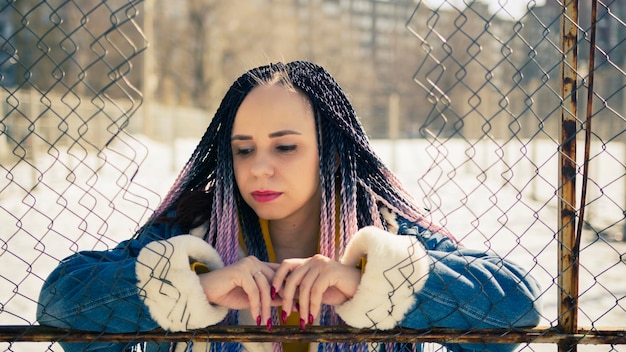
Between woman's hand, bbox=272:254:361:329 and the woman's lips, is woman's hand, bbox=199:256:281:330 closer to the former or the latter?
woman's hand, bbox=272:254:361:329

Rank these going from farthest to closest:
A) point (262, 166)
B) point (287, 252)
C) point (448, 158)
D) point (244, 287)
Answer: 1. point (448, 158)
2. point (287, 252)
3. point (262, 166)
4. point (244, 287)

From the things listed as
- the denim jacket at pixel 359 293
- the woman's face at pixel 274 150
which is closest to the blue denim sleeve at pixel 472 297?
the denim jacket at pixel 359 293

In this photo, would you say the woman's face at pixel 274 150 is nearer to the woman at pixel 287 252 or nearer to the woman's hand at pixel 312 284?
the woman at pixel 287 252

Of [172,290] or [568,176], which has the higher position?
[568,176]

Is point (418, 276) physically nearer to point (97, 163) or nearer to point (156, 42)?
point (97, 163)

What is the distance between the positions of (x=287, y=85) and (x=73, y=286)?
86cm

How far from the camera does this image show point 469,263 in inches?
64.7

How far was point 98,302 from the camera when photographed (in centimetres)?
157

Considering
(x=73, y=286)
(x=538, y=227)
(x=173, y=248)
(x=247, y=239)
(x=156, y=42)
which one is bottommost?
(x=73, y=286)

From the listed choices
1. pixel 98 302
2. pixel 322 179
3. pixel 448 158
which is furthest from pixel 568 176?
pixel 448 158

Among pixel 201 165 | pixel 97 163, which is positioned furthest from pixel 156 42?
pixel 201 165

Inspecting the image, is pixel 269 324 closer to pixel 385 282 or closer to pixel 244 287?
pixel 244 287

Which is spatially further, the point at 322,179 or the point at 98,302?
the point at 322,179

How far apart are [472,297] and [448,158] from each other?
14374 millimetres
